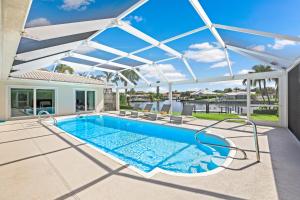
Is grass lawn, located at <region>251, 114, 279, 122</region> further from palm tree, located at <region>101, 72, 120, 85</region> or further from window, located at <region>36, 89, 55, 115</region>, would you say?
palm tree, located at <region>101, 72, 120, 85</region>

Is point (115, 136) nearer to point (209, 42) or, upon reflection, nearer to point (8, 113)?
point (209, 42)

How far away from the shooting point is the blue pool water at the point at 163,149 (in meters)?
5.96

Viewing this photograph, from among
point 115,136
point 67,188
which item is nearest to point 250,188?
point 67,188

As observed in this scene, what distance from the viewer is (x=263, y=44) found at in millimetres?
7641

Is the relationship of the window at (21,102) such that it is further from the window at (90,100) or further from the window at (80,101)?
the window at (90,100)

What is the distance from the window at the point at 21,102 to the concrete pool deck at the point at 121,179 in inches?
461

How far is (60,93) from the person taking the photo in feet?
57.8

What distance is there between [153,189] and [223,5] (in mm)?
6869

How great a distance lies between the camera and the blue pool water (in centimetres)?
596

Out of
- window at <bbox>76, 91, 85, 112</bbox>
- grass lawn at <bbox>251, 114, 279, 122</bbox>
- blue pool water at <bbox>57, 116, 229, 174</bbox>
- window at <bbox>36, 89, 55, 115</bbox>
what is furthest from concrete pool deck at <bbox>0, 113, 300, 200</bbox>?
window at <bbox>76, 91, 85, 112</bbox>

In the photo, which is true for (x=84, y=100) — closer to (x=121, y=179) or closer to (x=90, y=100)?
Answer: (x=90, y=100)

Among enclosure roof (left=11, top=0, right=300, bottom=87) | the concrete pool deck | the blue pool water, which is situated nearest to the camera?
the concrete pool deck

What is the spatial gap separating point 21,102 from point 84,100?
237 inches

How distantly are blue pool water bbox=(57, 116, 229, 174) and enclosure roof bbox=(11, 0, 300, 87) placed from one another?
Answer: 4960 millimetres
